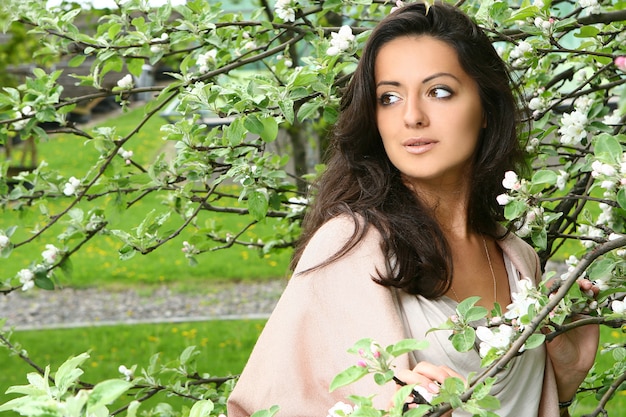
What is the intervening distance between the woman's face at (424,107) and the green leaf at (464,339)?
0.46m

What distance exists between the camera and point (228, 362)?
7242 millimetres

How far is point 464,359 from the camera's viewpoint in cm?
198

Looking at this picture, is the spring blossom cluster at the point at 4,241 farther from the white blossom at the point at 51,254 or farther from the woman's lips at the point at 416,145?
the woman's lips at the point at 416,145

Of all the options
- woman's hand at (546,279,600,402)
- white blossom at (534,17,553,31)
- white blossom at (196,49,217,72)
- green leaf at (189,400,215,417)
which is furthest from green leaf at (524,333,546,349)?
white blossom at (196,49,217,72)

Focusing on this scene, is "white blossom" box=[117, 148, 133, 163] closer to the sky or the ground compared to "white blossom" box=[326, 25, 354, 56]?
closer to the ground

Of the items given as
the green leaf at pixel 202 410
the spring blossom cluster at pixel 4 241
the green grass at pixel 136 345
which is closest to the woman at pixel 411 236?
the green leaf at pixel 202 410

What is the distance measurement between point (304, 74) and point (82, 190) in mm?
1285

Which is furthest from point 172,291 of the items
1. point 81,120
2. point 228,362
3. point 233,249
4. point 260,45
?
point 81,120

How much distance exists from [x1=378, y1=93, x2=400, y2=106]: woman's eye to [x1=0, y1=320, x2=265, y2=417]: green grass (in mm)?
4983

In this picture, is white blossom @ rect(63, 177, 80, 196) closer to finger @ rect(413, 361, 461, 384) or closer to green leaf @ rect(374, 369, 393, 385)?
finger @ rect(413, 361, 461, 384)

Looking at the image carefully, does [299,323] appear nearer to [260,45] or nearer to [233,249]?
[260,45]

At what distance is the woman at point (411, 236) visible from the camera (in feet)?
6.19

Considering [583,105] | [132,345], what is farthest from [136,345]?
[583,105]

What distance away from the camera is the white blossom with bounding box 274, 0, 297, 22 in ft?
9.48
